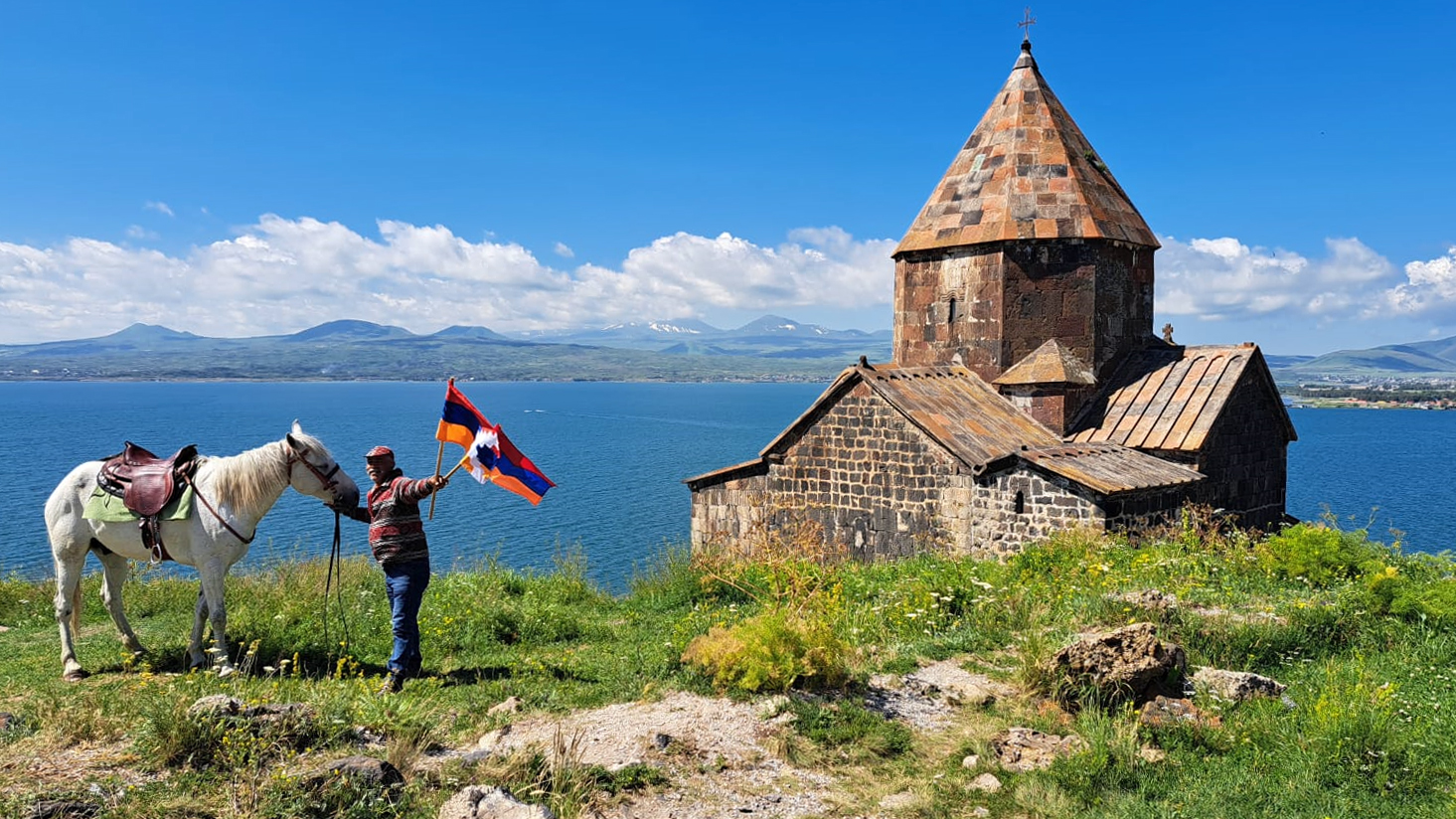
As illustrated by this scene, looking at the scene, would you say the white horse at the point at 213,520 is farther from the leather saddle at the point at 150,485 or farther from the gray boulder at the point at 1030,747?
the gray boulder at the point at 1030,747

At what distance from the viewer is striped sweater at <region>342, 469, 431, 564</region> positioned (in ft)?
22.6

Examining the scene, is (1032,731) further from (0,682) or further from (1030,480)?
(0,682)

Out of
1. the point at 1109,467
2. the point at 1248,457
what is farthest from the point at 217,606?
the point at 1248,457

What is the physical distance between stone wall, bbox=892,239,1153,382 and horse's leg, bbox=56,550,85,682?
1244 cm

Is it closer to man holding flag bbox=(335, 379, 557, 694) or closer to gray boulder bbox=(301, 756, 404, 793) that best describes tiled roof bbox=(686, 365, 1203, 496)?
man holding flag bbox=(335, 379, 557, 694)

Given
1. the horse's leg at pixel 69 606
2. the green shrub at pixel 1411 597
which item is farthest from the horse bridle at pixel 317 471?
the green shrub at pixel 1411 597

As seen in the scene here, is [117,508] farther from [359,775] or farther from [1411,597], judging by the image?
[1411,597]

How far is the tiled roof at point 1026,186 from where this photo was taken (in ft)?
49.0

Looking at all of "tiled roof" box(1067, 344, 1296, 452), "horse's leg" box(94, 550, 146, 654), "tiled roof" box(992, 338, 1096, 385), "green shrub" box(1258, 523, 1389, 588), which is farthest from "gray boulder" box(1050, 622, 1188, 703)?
"tiled roof" box(992, 338, 1096, 385)

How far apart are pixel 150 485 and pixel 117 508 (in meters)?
0.38

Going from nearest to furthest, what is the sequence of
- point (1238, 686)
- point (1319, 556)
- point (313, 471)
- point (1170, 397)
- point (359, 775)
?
Result: point (359, 775) < point (1238, 686) < point (313, 471) < point (1319, 556) < point (1170, 397)

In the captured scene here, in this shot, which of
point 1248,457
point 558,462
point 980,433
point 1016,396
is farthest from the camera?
point 558,462

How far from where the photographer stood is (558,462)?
55.8m

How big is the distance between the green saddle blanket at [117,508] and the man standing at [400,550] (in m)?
1.48
